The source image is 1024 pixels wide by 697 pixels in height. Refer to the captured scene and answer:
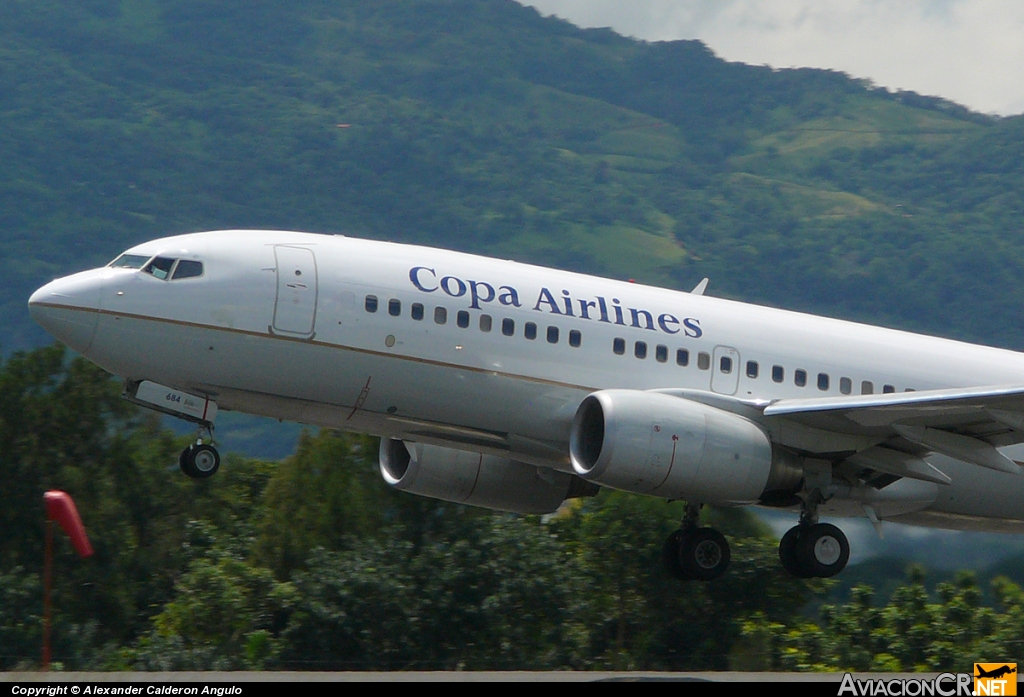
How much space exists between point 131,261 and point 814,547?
1180 centimetres

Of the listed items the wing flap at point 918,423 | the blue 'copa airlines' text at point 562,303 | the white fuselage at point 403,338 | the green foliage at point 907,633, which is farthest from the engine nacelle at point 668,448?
the green foliage at point 907,633

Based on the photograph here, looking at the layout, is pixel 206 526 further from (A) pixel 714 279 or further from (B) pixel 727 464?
(A) pixel 714 279

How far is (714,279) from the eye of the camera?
191250mm

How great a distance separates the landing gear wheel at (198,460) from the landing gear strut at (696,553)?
809cm

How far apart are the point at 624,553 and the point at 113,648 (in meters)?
15.5

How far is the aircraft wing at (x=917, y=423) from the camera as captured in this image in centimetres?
2003

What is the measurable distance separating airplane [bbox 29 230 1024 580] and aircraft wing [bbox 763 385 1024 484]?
39 millimetres

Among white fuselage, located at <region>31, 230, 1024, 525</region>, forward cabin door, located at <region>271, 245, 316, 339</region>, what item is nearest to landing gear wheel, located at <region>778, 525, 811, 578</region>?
white fuselage, located at <region>31, 230, 1024, 525</region>

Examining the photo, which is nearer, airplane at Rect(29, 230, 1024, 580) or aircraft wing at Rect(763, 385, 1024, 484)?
airplane at Rect(29, 230, 1024, 580)

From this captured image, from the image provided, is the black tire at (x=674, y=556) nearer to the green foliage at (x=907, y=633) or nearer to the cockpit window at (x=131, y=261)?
the cockpit window at (x=131, y=261)

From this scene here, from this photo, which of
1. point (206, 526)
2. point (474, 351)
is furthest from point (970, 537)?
point (206, 526)

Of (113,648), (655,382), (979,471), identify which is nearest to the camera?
(655,382)

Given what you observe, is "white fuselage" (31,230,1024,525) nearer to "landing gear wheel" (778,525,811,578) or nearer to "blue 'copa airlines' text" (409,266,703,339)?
"blue 'copa airlines' text" (409,266,703,339)

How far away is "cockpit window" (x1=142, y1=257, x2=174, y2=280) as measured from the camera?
784 inches
